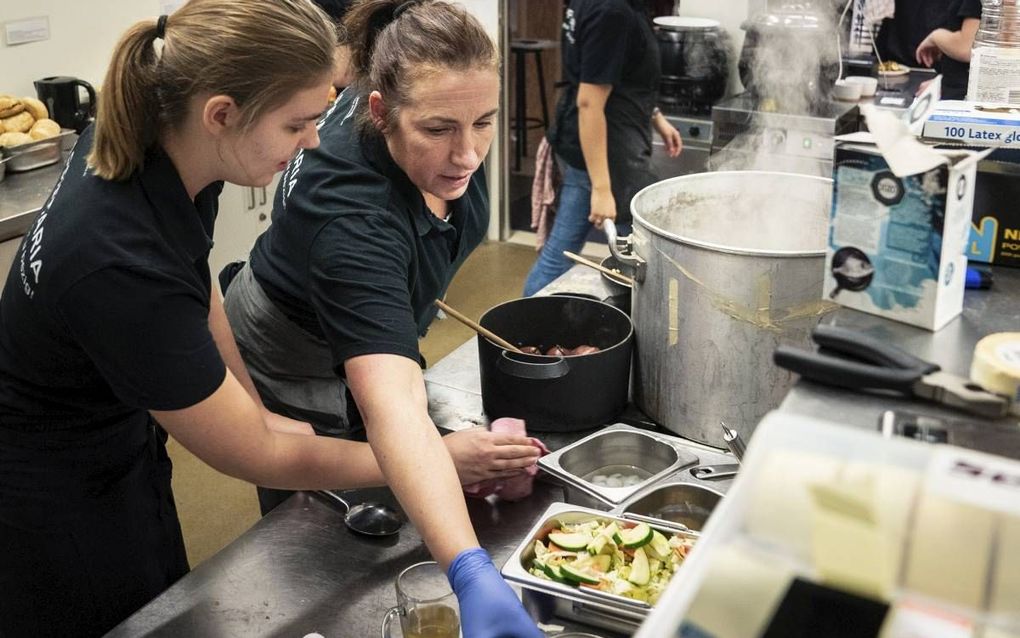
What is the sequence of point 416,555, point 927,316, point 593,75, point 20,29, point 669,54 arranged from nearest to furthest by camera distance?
point 927,316 < point 416,555 < point 593,75 < point 20,29 < point 669,54

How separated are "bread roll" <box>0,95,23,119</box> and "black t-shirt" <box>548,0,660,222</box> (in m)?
1.76

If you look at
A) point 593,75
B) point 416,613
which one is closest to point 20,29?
point 593,75

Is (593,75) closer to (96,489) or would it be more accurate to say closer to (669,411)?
(669,411)

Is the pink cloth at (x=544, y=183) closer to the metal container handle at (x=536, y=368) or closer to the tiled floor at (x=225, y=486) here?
the tiled floor at (x=225, y=486)

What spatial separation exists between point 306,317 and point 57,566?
0.55m

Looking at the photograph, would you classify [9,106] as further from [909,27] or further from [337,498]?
[909,27]

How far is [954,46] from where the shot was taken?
3.69 meters

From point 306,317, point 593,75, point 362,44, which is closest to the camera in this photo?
point 362,44

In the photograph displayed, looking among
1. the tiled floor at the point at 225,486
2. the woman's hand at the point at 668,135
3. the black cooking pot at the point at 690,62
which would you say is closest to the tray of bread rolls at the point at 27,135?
the tiled floor at the point at 225,486

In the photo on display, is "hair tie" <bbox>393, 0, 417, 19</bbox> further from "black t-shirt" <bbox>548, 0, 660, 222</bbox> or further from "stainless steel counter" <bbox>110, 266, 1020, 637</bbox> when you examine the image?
"black t-shirt" <bbox>548, 0, 660, 222</bbox>

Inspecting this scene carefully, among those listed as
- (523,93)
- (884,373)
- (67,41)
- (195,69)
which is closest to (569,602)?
(884,373)

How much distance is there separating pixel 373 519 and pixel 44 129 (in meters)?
2.35

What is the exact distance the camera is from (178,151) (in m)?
1.32

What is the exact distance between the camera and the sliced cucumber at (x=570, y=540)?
4.19 ft
